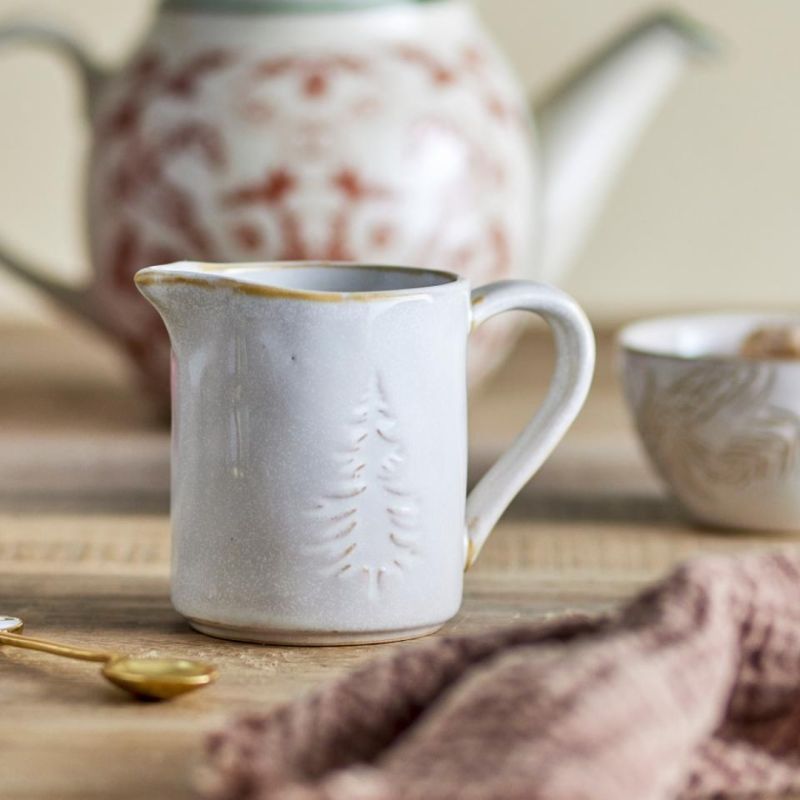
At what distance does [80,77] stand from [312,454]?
0.51 m

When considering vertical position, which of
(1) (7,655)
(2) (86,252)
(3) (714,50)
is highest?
(3) (714,50)

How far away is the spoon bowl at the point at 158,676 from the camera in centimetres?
46

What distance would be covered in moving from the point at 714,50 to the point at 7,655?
0.61 meters

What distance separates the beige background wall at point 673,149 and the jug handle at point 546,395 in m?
0.73

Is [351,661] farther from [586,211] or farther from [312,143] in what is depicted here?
[586,211]

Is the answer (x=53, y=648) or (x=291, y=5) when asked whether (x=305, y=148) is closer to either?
(x=291, y=5)

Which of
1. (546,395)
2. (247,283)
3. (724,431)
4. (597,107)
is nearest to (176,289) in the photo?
(247,283)

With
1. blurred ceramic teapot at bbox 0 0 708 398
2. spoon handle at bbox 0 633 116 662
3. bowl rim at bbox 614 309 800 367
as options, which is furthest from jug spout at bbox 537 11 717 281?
spoon handle at bbox 0 633 116 662

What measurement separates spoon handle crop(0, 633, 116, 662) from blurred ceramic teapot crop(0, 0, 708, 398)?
359 mm

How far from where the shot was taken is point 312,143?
818 mm

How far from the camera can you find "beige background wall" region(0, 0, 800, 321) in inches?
50.8

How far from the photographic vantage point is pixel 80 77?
0.93 meters

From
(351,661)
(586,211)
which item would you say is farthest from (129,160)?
(351,661)

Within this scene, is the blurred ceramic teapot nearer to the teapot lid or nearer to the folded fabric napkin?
the teapot lid
